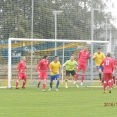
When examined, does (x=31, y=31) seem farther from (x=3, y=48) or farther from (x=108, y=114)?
(x=108, y=114)

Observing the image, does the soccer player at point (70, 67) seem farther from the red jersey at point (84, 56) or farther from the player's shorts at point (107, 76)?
the player's shorts at point (107, 76)

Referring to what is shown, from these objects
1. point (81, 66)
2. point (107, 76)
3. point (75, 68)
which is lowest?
point (107, 76)

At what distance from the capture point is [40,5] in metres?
37.0

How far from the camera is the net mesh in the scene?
34969 mm

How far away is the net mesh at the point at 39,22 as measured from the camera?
34969 mm

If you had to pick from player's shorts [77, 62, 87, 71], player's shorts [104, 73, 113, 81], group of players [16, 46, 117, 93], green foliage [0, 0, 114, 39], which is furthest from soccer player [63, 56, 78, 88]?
player's shorts [104, 73, 113, 81]

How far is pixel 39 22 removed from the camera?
3609 centimetres

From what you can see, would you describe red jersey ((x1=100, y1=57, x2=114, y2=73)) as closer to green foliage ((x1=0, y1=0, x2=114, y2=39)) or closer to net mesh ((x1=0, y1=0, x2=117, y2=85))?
net mesh ((x1=0, y1=0, x2=117, y2=85))

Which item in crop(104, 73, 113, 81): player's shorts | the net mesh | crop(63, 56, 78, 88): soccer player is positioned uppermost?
the net mesh

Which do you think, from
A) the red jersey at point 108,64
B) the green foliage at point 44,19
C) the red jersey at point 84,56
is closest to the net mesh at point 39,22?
the green foliage at point 44,19

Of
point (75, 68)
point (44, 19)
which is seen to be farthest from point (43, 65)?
point (44, 19)

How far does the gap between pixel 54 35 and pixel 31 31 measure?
1.78m

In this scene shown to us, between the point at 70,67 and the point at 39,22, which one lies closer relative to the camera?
the point at 70,67

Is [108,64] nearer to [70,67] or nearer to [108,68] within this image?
[108,68]
